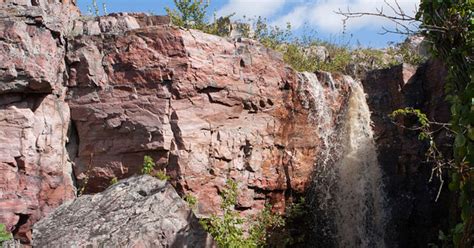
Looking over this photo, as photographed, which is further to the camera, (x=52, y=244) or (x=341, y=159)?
(x=341, y=159)

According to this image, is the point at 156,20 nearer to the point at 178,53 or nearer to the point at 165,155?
the point at 178,53

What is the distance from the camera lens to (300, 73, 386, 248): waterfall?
336 inches

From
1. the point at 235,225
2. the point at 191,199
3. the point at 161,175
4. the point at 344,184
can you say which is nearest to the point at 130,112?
the point at 161,175

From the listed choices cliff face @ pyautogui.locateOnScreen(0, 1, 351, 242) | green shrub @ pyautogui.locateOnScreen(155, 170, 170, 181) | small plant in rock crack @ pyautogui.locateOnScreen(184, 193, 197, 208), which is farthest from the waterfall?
green shrub @ pyautogui.locateOnScreen(155, 170, 170, 181)

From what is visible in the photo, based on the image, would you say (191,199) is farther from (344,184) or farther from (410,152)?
(410,152)

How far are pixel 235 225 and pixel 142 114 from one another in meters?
1.86

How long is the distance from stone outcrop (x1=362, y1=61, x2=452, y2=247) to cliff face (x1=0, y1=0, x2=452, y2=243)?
49 millimetres

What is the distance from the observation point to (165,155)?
7.38 m

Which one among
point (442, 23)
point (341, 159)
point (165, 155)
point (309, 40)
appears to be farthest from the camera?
point (309, 40)

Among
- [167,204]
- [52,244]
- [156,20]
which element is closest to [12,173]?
[52,244]

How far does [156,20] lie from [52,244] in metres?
3.97

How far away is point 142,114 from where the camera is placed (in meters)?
7.38

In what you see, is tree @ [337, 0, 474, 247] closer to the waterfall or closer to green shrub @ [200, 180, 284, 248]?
green shrub @ [200, 180, 284, 248]

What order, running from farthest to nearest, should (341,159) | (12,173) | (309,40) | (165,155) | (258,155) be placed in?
(309,40), (341,159), (258,155), (165,155), (12,173)
